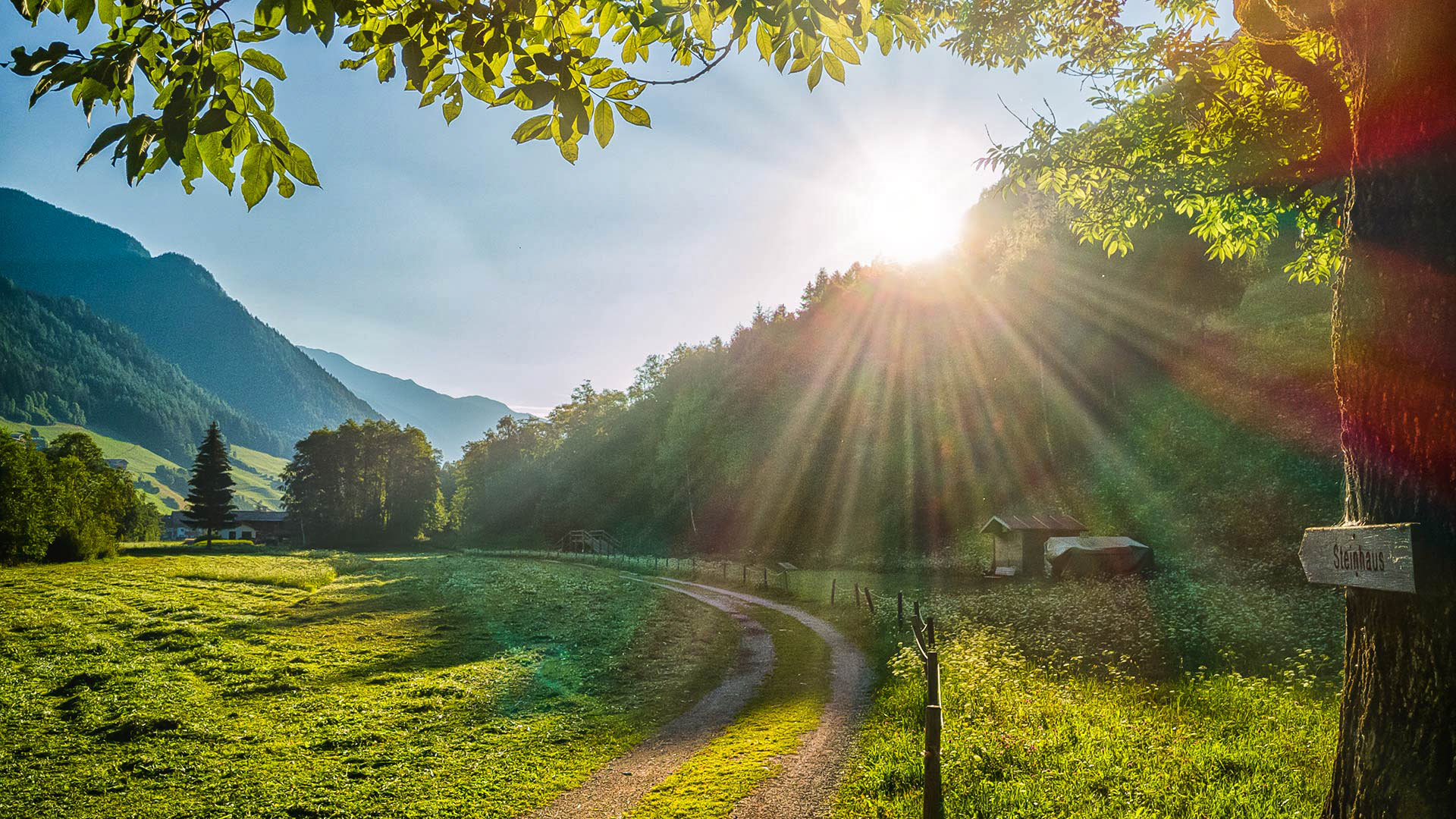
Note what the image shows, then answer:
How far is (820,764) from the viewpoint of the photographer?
28.0ft

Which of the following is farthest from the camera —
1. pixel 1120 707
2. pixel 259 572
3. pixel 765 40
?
pixel 259 572

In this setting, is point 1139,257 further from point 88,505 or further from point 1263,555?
point 88,505

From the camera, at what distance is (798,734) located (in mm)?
9852

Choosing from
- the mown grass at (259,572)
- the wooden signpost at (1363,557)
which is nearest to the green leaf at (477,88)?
the wooden signpost at (1363,557)

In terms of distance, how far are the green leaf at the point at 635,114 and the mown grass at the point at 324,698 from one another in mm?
8211

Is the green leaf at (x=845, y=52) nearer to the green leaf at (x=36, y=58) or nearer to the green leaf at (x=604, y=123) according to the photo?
the green leaf at (x=604, y=123)

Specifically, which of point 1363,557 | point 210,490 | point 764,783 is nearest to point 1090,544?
point 764,783

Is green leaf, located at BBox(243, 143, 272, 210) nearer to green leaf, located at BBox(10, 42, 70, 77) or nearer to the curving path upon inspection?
green leaf, located at BBox(10, 42, 70, 77)

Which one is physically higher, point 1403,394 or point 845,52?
point 845,52

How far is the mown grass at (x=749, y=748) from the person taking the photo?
24.9 feet

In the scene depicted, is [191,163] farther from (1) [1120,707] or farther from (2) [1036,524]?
(2) [1036,524]

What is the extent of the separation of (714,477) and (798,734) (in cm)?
4706

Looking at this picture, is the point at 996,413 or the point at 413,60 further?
the point at 996,413

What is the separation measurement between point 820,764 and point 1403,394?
24.6 ft
